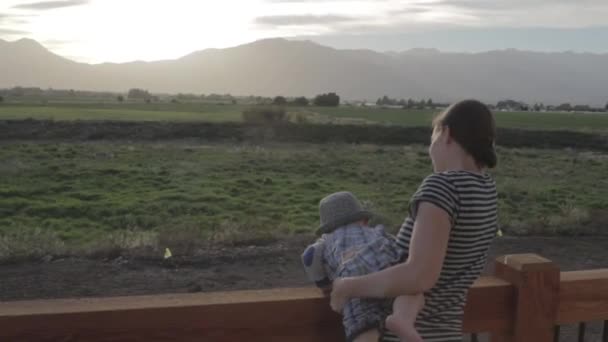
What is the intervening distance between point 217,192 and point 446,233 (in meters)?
17.7

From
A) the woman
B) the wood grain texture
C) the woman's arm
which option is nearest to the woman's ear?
the woman

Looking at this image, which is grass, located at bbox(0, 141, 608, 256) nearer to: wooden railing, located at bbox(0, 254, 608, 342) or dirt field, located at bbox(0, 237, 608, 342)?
dirt field, located at bbox(0, 237, 608, 342)

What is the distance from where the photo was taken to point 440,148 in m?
1.83

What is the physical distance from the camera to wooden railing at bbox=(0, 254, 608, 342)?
5.67ft

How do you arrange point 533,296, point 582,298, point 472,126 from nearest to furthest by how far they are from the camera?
1. point 472,126
2. point 533,296
3. point 582,298

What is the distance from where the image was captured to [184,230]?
12.9 meters

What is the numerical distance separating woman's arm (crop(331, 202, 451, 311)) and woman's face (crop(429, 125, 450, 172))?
0.63 feet

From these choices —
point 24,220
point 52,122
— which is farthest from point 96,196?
point 52,122

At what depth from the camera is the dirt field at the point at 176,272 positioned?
28.8 feet

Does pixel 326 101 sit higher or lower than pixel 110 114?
higher

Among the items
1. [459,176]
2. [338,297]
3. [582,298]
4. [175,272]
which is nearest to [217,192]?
[175,272]

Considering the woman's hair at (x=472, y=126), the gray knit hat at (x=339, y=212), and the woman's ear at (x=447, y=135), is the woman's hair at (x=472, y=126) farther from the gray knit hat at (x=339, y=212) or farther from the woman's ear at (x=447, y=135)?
the gray knit hat at (x=339, y=212)

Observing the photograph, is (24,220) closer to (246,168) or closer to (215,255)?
(215,255)

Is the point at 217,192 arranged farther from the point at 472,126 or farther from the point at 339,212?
the point at 472,126
